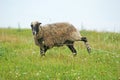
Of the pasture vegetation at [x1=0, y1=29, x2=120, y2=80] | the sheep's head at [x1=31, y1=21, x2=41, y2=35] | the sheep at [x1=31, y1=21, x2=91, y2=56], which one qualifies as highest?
the sheep's head at [x1=31, y1=21, x2=41, y2=35]

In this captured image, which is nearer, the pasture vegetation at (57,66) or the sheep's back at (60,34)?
the pasture vegetation at (57,66)

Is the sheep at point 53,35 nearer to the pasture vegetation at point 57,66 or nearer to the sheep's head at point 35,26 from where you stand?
the sheep's head at point 35,26

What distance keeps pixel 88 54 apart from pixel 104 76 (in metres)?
3.41

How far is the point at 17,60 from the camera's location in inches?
465

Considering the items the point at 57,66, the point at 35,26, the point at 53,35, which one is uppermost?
the point at 35,26

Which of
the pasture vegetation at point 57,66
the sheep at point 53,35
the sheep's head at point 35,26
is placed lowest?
the pasture vegetation at point 57,66

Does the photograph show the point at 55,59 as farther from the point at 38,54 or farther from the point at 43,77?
the point at 43,77

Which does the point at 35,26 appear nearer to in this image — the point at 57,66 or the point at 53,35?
the point at 53,35

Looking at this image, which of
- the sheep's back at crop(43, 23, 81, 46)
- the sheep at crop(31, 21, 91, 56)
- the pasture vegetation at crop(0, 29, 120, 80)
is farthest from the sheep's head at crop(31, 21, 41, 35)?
the pasture vegetation at crop(0, 29, 120, 80)

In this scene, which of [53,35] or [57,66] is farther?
[53,35]

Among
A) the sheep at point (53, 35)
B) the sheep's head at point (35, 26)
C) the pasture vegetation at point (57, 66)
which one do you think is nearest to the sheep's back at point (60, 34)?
the sheep at point (53, 35)

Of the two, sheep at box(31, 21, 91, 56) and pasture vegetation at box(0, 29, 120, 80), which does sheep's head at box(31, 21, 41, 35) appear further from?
pasture vegetation at box(0, 29, 120, 80)

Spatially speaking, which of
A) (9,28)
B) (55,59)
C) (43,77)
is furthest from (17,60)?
(9,28)

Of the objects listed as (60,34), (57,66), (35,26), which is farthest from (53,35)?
(57,66)
